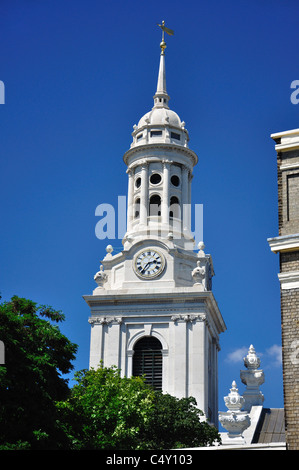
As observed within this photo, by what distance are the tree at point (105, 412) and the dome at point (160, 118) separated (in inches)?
1411

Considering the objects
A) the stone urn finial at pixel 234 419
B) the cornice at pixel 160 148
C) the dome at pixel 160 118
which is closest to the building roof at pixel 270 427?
the stone urn finial at pixel 234 419

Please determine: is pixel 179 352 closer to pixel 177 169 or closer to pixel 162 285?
pixel 162 285

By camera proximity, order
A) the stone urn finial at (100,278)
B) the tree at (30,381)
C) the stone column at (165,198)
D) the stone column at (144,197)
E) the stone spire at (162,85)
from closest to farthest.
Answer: the tree at (30,381) < the stone urn finial at (100,278) < the stone column at (165,198) < the stone column at (144,197) < the stone spire at (162,85)

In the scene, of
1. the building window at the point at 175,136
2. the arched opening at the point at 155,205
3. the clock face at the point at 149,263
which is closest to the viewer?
the clock face at the point at 149,263

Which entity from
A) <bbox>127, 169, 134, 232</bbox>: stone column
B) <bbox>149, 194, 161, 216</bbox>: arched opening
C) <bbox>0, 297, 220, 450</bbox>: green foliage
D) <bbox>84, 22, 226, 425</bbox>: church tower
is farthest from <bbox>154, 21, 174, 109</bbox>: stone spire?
<bbox>0, 297, 220, 450</bbox>: green foliage

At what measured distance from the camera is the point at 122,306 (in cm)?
8712

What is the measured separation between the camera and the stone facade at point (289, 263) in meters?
35.8

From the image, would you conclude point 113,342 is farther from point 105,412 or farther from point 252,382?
point 105,412

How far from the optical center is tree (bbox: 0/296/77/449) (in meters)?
46.0

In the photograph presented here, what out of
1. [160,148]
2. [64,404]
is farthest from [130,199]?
[64,404]

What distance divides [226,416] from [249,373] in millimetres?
8077

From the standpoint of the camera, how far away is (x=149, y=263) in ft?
295

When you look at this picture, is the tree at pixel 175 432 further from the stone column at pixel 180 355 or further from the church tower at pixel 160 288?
the stone column at pixel 180 355
